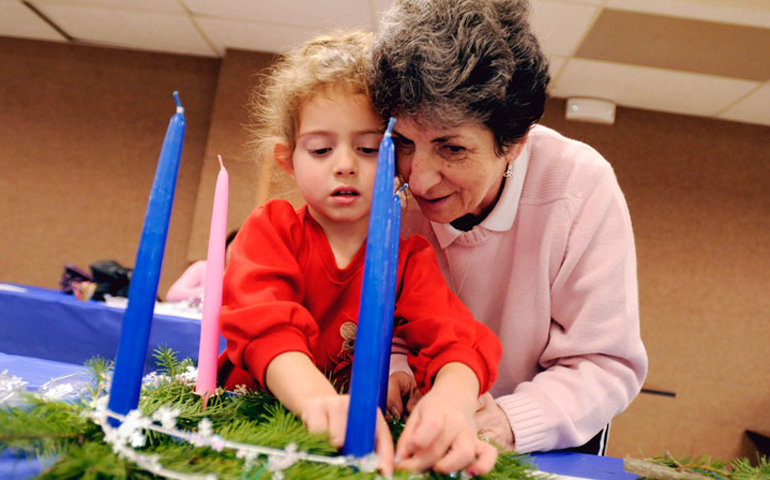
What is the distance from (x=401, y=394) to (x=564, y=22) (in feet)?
10.1

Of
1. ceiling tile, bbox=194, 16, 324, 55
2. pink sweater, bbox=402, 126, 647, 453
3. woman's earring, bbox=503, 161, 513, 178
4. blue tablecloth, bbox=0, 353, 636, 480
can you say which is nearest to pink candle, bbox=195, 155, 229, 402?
blue tablecloth, bbox=0, 353, 636, 480

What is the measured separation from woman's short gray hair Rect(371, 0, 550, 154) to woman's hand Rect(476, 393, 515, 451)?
43cm

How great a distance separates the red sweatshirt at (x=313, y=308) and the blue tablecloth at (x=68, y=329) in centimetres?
124

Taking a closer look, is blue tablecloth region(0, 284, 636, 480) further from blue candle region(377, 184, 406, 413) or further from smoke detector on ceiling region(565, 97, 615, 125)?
smoke detector on ceiling region(565, 97, 615, 125)

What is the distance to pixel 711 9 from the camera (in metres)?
2.84

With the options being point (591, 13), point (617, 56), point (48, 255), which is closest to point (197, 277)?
point (48, 255)

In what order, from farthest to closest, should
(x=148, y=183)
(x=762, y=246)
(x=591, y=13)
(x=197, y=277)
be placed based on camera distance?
(x=148, y=183) → (x=762, y=246) → (x=197, y=277) → (x=591, y=13)

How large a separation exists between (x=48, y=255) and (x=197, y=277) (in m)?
2.16

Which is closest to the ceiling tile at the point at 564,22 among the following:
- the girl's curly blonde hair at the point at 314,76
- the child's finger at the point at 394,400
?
the girl's curly blonde hair at the point at 314,76

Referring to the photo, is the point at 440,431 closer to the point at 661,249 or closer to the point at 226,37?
the point at 226,37

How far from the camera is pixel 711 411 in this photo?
4.18m

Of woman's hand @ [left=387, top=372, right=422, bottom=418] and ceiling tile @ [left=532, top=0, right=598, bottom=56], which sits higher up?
ceiling tile @ [left=532, top=0, right=598, bottom=56]

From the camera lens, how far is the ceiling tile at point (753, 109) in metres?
3.83

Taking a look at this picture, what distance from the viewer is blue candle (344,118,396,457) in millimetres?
344
